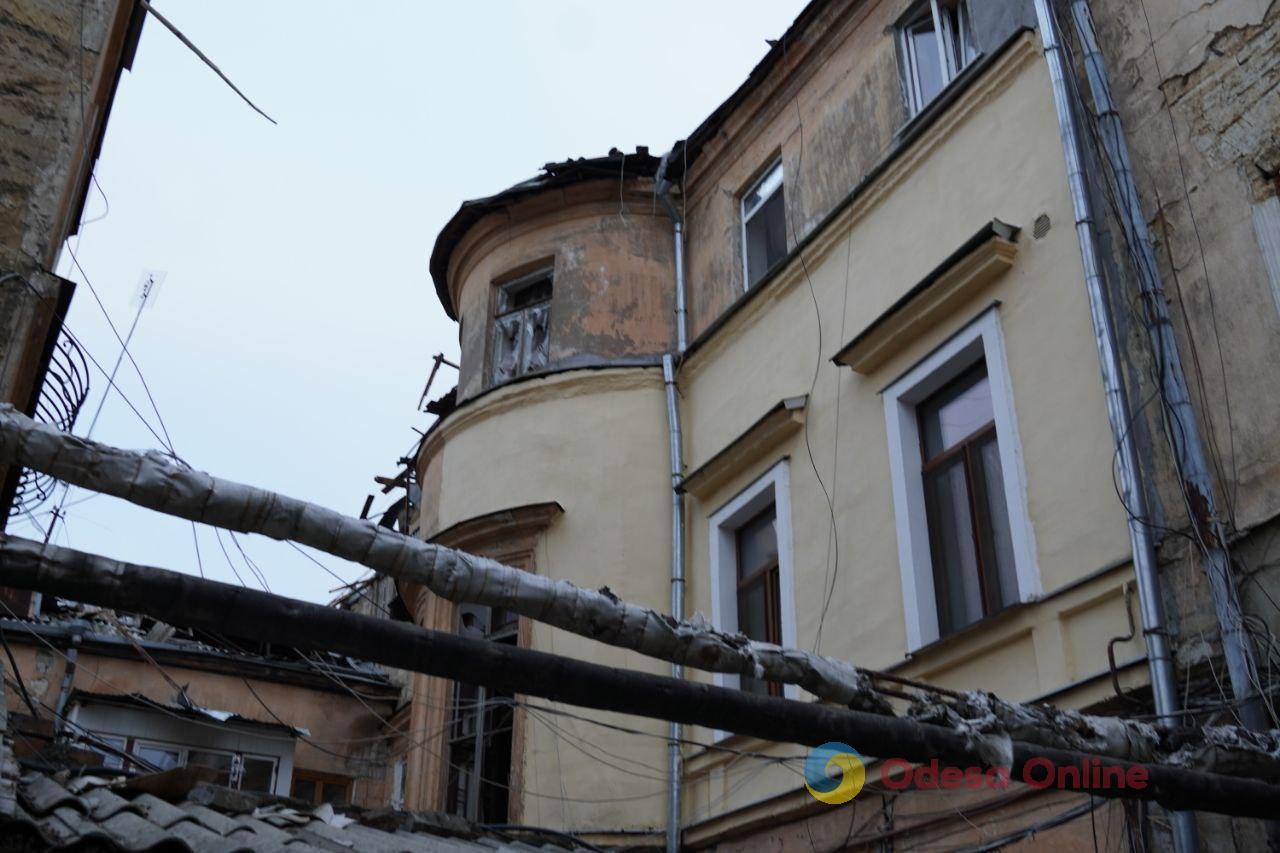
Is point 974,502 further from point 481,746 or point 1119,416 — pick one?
point 481,746

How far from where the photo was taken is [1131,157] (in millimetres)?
7645

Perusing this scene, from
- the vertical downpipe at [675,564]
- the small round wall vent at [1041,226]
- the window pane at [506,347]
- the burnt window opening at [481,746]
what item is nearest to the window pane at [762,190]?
the vertical downpipe at [675,564]

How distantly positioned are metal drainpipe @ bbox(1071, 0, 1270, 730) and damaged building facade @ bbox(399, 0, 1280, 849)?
64mm

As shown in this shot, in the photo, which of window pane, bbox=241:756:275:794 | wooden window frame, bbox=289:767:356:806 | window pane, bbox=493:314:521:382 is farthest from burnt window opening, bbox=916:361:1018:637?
wooden window frame, bbox=289:767:356:806

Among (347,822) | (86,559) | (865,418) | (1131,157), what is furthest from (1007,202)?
(86,559)

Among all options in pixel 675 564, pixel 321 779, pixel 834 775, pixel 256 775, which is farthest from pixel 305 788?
pixel 834 775

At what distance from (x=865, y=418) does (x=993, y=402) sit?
1.46m

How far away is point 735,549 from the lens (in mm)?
11484

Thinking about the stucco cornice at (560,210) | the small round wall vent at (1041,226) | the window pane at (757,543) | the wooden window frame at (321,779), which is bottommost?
the wooden window frame at (321,779)

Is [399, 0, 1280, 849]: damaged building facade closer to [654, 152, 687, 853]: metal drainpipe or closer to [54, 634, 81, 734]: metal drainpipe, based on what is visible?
[654, 152, 687, 853]: metal drainpipe

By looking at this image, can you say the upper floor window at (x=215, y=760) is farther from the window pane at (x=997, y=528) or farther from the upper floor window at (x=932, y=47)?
the upper floor window at (x=932, y=47)

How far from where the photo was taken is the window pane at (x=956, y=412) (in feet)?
28.7

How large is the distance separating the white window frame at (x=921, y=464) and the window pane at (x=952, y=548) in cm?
5

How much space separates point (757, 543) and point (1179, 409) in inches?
197
